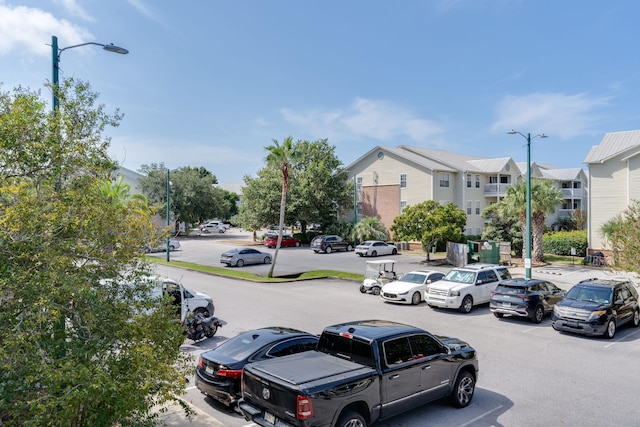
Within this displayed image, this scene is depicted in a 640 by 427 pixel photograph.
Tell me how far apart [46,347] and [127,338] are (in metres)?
0.88

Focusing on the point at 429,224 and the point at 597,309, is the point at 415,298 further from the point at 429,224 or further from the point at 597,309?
the point at 429,224

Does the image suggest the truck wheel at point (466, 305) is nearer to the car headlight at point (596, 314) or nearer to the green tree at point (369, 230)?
the car headlight at point (596, 314)

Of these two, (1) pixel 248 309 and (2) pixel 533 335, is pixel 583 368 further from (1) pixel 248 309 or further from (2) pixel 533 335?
(1) pixel 248 309

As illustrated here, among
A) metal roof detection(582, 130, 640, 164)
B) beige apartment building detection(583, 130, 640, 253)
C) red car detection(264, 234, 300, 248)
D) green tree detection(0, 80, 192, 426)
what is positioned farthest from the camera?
red car detection(264, 234, 300, 248)

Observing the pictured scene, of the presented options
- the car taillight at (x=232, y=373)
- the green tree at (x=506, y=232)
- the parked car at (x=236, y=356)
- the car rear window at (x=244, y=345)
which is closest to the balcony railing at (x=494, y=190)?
the green tree at (x=506, y=232)

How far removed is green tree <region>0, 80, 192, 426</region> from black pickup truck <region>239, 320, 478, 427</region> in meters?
1.51

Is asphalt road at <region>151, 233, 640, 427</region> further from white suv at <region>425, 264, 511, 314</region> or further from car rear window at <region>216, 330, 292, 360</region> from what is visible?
car rear window at <region>216, 330, 292, 360</region>

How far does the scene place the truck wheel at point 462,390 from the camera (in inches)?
343

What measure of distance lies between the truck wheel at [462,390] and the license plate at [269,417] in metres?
3.76

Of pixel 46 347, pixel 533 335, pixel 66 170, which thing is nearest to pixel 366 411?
pixel 46 347

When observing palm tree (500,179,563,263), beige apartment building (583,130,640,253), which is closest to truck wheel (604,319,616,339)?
palm tree (500,179,563,263)

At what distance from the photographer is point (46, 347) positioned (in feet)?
17.3

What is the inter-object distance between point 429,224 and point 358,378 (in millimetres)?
27150

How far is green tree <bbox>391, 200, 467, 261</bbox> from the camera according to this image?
107 ft
